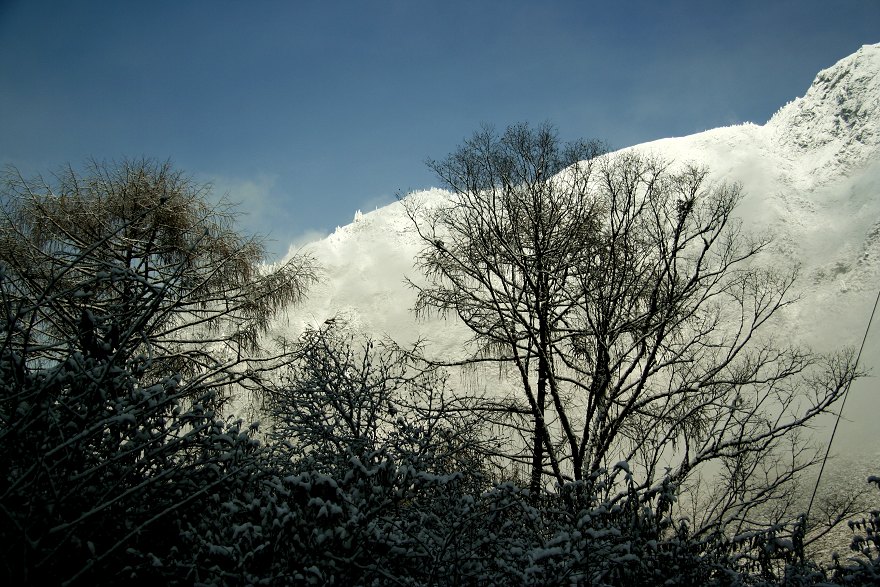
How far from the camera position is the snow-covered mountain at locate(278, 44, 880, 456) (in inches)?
533

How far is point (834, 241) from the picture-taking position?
1861 cm

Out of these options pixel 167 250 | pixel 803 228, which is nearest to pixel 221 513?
pixel 167 250

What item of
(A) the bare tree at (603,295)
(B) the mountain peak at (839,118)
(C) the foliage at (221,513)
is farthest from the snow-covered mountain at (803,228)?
(C) the foliage at (221,513)

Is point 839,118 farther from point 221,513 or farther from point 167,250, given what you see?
point 221,513

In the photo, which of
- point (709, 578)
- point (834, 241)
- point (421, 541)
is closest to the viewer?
point (421, 541)

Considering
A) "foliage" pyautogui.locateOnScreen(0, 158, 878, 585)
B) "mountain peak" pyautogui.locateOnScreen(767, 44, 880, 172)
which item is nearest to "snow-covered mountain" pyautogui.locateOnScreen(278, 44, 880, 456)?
"mountain peak" pyautogui.locateOnScreen(767, 44, 880, 172)

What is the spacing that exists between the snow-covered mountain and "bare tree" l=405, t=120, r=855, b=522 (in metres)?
1.44

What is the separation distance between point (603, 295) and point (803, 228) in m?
12.9

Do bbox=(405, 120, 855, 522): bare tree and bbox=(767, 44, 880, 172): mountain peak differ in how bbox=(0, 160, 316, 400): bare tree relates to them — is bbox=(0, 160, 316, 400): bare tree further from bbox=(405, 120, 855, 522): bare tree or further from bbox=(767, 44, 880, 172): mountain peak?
bbox=(767, 44, 880, 172): mountain peak

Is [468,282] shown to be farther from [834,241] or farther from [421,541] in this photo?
[834,241]

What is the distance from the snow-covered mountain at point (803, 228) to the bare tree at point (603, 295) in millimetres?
1437

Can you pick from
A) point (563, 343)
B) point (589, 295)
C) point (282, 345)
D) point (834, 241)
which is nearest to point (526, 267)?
point (589, 295)

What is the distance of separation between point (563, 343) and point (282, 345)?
557cm

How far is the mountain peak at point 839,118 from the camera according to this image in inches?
831
